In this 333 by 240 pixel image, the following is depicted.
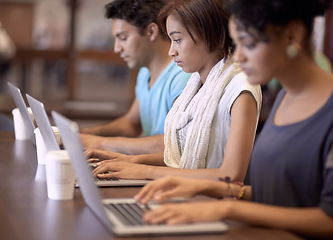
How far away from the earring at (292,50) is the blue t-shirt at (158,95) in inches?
42.1

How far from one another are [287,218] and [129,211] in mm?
349

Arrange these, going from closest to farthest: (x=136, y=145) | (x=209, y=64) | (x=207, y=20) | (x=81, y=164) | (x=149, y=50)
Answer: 1. (x=81, y=164)
2. (x=207, y=20)
3. (x=209, y=64)
4. (x=136, y=145)
5. (x=149, y=50)

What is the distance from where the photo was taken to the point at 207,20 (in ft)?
5.84

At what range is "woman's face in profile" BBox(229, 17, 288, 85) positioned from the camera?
1.21 meters

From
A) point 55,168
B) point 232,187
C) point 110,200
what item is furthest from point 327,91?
point 55,168

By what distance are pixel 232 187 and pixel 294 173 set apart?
0.21 metres

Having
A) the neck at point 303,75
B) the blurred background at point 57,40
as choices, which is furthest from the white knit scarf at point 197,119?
the blurred background at point 57,40

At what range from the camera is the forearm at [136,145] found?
223 centimetres

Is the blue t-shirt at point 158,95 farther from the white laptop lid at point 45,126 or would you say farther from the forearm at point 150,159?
the white laptop lid at point 45,126

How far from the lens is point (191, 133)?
72.1 inches

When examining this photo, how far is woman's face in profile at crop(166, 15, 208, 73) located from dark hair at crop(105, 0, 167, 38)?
2.28 feet

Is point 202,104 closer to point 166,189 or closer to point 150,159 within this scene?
point 150,159

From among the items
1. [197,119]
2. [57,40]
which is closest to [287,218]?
[197,119]

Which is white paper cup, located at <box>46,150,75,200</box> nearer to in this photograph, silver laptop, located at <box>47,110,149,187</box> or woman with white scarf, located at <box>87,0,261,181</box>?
silver laptop, located at <box>47,110,149,187</box>
